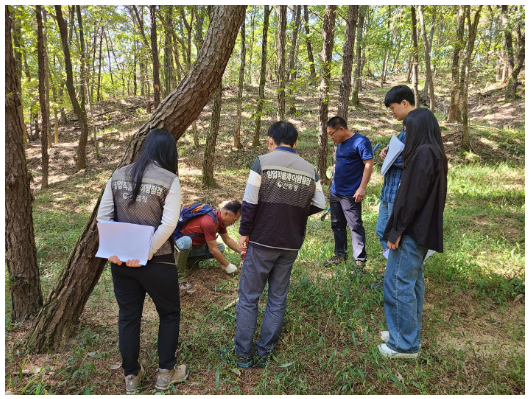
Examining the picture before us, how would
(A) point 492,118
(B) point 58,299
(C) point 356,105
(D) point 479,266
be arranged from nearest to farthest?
1. (B) point 58,299
2. (D) point 479,266
3. (A) point 492,118
4. (C) point 356,105

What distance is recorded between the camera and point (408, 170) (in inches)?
96.0

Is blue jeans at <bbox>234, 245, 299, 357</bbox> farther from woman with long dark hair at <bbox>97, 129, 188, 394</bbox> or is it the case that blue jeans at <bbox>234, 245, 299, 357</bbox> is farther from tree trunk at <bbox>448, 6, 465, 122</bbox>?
tree trunk at <bbox>448, 6, 465, 122</bbox>

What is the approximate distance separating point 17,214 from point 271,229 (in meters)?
2.41

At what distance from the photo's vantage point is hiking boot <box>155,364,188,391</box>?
2.41 metres

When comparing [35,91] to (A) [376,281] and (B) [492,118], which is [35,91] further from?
(B) [492,118]

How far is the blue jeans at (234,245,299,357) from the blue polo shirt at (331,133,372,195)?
1796 millimetres

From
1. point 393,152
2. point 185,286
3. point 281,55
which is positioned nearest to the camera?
point 393,152

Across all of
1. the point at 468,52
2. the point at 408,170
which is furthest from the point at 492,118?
the point at 408,170

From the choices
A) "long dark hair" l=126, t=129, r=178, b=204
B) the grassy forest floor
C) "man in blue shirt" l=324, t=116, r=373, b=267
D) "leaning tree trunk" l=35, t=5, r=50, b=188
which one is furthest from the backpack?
"leaning tree trunk" l=35, t=5, r=50, b=188

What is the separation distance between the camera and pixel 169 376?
2.44 m

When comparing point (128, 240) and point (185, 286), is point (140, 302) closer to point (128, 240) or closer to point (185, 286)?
point (128, 240)

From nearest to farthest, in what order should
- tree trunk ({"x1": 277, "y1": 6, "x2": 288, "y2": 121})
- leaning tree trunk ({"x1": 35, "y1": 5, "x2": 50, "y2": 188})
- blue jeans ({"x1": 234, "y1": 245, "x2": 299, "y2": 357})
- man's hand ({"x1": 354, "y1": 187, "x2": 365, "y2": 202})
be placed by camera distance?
blue jeans ({"x1": 234, "y1": 245, "x2": 299, "y2": 357}) → man's hand ({"x1": 354, "y1": 187, "x2": 365, "y2": 202}) → tree trunk ({"x1": 277, "y1": 6, "x2": 288, "y2": 121}) → leaning tree trunk ({"x1": 35, "y1": 5, "x2": 50, "y2": 188})

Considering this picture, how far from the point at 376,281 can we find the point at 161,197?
2.80 meters

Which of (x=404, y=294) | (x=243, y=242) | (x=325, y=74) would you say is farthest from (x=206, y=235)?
(x=325, y=74)
